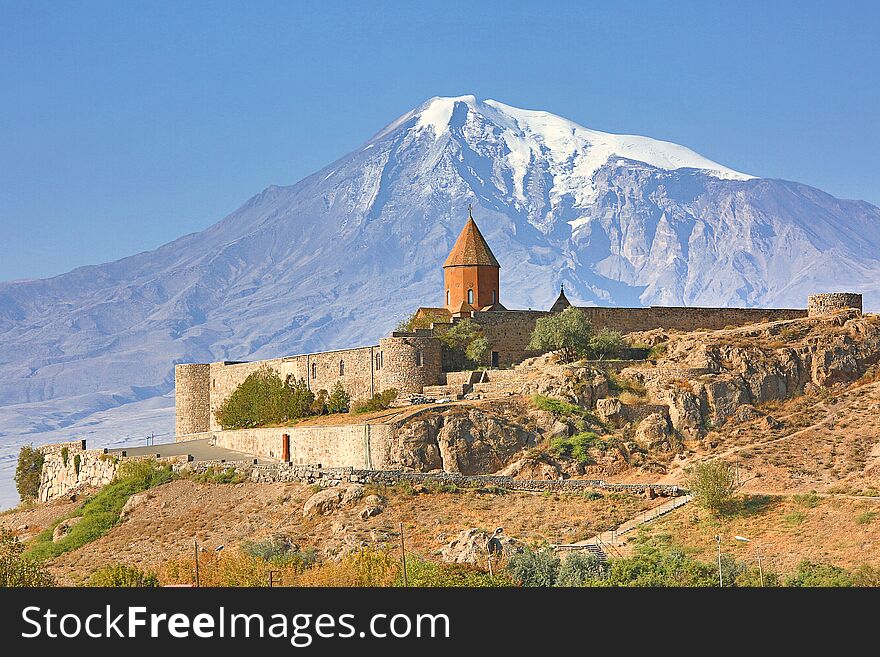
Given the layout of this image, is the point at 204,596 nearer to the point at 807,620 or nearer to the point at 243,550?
the point at 807,620

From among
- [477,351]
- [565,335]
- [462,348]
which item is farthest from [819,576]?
[462,348]

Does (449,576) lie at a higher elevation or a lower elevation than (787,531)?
lower

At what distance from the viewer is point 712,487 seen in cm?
3666

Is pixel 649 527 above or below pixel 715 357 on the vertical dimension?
below

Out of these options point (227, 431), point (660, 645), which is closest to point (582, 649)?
point (660, 645)

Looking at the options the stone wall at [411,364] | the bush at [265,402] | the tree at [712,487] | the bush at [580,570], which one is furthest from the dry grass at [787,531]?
the bush at [265,402]

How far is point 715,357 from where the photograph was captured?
4712 centimetres

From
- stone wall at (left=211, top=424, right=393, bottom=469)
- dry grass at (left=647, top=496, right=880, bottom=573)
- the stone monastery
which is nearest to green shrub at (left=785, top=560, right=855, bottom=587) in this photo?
dry grass at (left=647, top=496, right=880, bottom=573)

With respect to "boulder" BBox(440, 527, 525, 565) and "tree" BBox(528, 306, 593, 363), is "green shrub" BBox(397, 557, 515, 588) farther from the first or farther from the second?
"tree" BBox(528, 306, 593, 363)

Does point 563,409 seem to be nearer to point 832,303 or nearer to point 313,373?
point 832,303

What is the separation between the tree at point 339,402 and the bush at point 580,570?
74.8 feet

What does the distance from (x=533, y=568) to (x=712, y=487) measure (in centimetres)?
872

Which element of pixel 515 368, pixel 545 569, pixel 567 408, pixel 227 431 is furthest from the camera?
pixel 227 431

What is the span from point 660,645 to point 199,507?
2950cm
